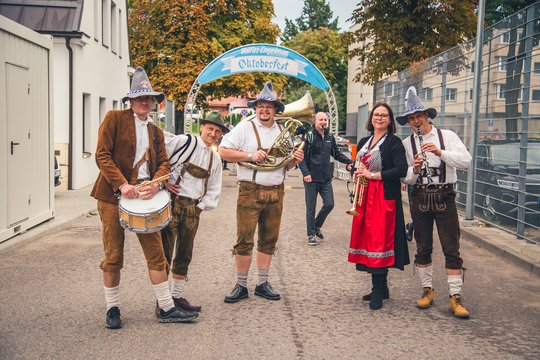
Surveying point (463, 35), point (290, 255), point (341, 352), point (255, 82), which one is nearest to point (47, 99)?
point (290, 255)

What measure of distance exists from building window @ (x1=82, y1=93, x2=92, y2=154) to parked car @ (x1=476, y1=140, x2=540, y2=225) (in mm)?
12147

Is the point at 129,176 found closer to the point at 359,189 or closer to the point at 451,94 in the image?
the point at 359,189

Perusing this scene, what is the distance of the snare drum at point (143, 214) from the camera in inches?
215

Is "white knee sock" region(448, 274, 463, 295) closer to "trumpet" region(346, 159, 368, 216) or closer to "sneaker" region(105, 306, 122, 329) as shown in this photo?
"trumpet" region(346, 159, 368, 216)

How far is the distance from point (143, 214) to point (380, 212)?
222 centimetres

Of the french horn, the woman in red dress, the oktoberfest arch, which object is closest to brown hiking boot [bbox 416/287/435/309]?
the woman in red dress

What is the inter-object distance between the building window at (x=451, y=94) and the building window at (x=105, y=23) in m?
12.1

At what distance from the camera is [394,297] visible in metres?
7.09

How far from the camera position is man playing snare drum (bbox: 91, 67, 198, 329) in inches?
221

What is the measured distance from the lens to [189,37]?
36938 mm

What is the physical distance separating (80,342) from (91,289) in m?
1.84

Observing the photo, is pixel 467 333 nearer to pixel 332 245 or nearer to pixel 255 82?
pixel 332 245

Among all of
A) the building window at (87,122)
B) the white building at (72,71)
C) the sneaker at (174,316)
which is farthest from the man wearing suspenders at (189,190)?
the building window at (87,122)

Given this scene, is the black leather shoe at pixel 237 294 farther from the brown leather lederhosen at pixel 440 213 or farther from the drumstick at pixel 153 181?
the brown leather lederhosen at pixel 440 213
